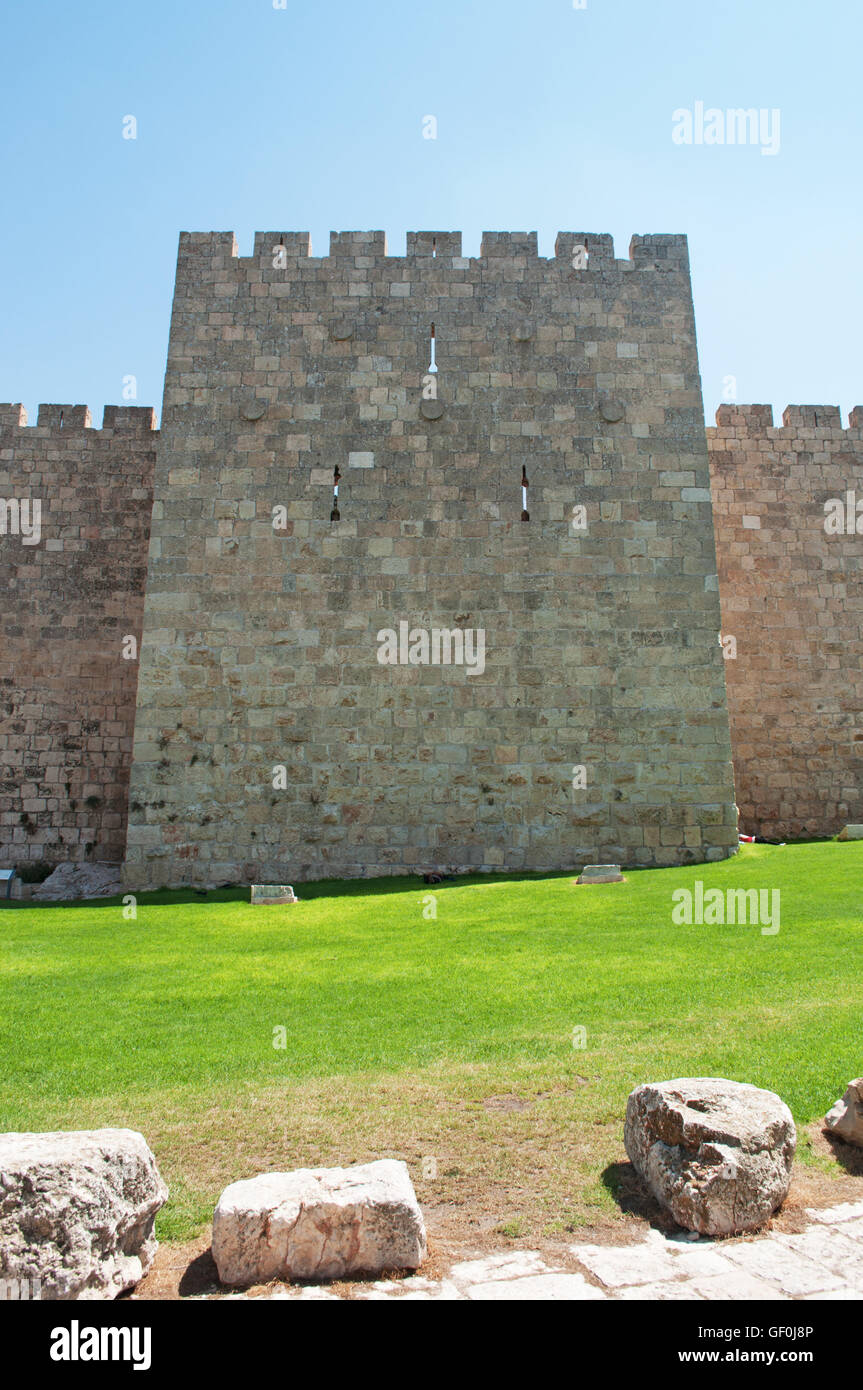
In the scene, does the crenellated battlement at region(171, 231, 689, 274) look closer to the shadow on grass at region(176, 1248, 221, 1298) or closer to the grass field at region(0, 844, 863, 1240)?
the grass field at region(0, 844, 863, 1240)

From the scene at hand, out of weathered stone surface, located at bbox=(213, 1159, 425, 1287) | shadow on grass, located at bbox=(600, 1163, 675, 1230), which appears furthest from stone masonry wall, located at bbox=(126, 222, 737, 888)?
weathered stone surface, located at bbox=(213, 1159, 425, 1287)

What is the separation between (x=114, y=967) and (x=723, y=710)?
9.03 meters

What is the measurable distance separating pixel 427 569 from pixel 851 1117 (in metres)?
10.0

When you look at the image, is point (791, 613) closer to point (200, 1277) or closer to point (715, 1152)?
point (715, 1152)

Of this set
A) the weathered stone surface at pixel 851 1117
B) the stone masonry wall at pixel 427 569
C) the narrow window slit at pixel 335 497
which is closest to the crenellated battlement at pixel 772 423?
the stone masonry wall at pixel 427 569

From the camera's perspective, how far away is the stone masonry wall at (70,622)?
49.6 feet

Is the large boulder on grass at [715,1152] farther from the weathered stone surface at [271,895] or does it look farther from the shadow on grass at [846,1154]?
the weathered stone surface at [271,895]

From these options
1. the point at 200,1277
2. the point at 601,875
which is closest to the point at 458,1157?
the point at 200,1277

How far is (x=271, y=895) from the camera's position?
10.9 m

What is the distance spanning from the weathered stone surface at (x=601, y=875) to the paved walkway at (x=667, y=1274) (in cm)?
778

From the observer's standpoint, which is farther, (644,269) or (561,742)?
(644,269)
